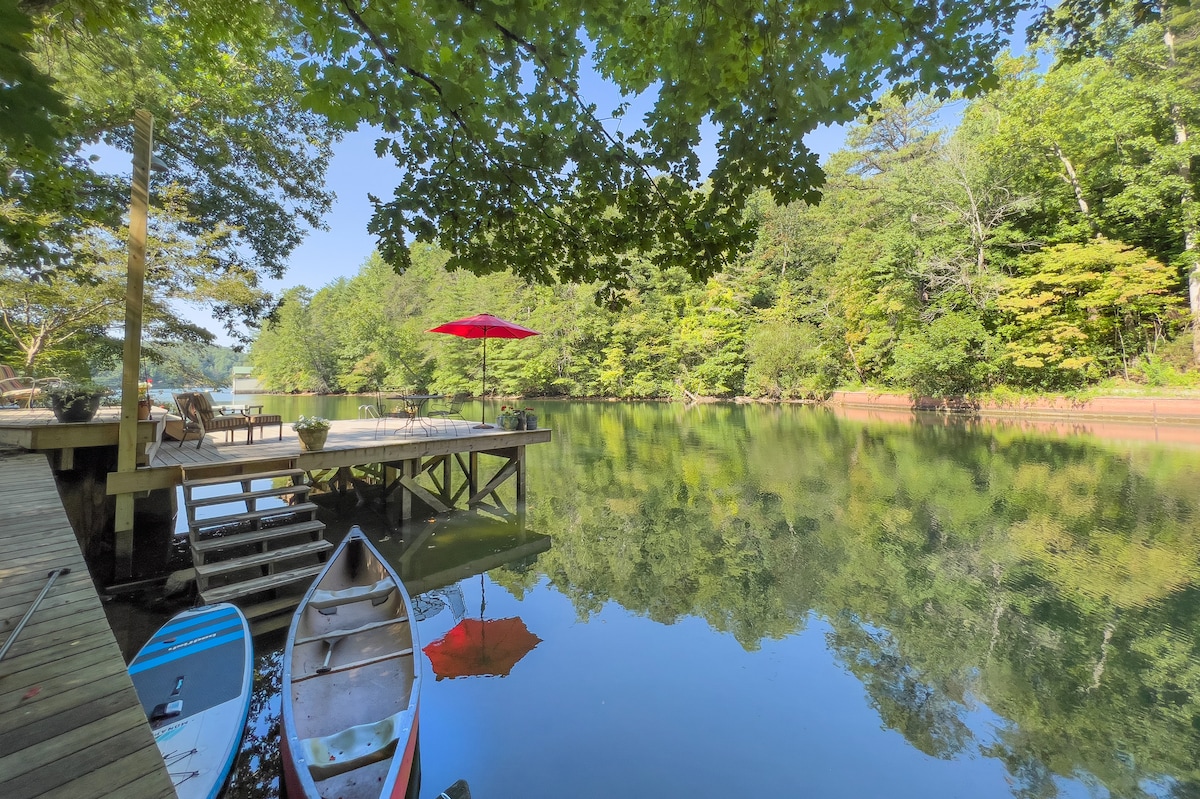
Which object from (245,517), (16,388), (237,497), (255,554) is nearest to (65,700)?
(245,517)

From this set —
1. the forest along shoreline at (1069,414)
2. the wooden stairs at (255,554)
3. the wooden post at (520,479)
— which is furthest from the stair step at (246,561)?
the forest along shoreline at (1069,414)

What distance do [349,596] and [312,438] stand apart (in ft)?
10.3

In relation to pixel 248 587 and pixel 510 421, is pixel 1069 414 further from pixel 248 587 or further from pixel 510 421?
pixel 248 587

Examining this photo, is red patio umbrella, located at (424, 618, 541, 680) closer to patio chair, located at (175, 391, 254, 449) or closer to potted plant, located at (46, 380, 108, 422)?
patio chair, located at (175, 391, 254, 449)

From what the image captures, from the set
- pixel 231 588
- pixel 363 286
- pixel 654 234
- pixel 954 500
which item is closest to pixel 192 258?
pixel 231 588

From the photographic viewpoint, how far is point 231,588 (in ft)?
14.5

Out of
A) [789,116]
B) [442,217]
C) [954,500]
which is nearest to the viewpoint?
[789,116]

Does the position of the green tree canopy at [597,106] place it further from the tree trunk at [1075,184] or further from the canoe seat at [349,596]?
the tree trunk at [1075,184]

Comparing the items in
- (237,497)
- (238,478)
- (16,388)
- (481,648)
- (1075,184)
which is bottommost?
(481,648)

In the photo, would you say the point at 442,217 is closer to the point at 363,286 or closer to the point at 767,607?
the point at 767,607

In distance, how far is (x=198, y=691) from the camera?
3084mm

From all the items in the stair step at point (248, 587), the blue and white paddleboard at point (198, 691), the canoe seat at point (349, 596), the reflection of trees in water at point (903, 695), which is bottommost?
the reflection of trees in water at point (903, 695)

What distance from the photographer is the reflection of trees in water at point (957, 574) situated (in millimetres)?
3521

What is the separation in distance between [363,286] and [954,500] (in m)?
54.8
